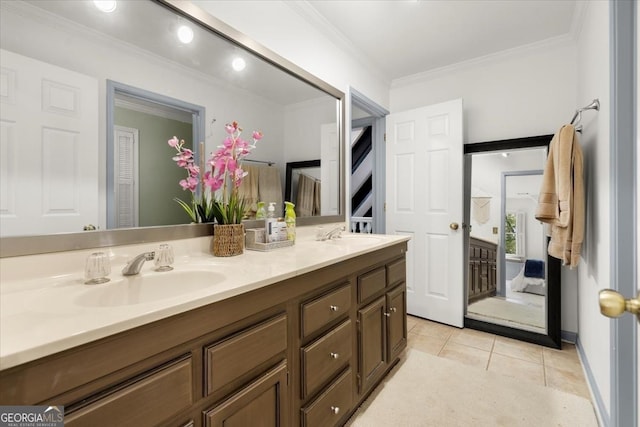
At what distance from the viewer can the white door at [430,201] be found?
9.04ft

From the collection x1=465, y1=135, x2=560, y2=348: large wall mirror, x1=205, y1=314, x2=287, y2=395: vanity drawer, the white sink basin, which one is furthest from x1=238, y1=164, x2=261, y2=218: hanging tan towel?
x1=465, y1=135, x2=560, y2=348: large wall mirror

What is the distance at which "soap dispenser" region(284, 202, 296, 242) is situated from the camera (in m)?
1.78

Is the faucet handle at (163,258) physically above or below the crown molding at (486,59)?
below

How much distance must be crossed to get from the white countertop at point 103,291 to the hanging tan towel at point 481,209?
179 cm

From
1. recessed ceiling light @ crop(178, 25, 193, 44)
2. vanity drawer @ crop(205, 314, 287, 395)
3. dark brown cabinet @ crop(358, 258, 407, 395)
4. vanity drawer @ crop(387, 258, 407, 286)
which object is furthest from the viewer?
vanity drawer @ crop(387, 258, 407, 286)

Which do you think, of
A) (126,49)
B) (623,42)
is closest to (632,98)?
(623,42)

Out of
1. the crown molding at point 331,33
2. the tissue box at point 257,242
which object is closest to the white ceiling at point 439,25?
the crown molding at point 331,33

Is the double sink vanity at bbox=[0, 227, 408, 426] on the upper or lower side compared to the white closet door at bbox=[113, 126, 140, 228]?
lower

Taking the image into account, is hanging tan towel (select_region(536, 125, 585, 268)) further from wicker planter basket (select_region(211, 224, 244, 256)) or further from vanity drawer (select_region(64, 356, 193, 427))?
vanity drawer (select_region(64, 356, 193, 427))

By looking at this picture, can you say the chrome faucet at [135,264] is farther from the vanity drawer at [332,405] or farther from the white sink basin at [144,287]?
the vanity drawer at [332,405]

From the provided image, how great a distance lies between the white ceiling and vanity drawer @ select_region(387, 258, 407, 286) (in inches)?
71.3

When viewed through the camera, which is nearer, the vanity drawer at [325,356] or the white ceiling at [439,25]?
Result: the vanity drawer at [325,356]

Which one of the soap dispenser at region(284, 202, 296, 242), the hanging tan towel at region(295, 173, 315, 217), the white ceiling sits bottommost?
the soap dispenser at region(284, 202, 296, 242)

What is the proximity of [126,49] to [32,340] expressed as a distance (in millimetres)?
1153
